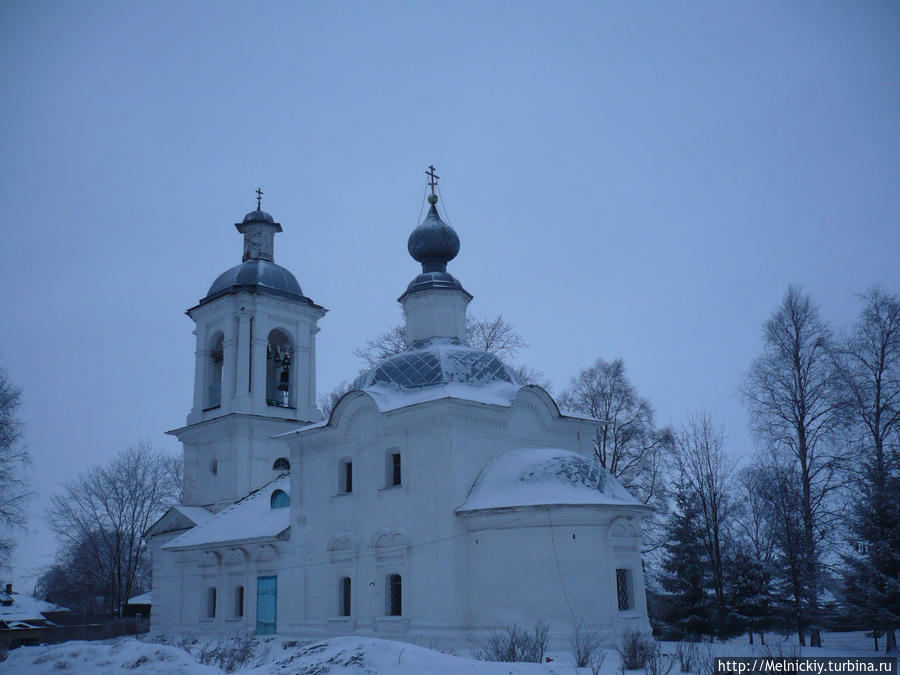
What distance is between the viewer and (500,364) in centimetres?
1784

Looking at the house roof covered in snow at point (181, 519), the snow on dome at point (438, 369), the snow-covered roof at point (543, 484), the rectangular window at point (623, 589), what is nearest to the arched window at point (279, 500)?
the house roof covered in snow at point (181, 519)

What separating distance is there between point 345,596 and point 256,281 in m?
11.7

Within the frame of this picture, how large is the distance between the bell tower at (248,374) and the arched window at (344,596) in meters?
7.37

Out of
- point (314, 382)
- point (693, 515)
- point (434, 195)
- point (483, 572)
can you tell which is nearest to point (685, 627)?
point (693, 515)

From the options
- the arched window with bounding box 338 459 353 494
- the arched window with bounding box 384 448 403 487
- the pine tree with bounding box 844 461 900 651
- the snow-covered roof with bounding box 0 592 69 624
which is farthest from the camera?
the snow-covered roof with bounding box 0 592 69 624

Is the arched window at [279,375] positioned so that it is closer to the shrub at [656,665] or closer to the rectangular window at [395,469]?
the rectangular window at [395,469]

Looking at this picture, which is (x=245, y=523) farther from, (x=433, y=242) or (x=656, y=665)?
(x=656, y=665)

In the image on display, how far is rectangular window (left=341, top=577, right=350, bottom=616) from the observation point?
16750 millimetres

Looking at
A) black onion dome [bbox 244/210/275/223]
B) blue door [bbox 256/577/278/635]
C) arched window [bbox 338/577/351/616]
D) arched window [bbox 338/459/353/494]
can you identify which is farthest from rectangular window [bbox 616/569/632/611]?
black onion dome [bbox 244/210/275/223]

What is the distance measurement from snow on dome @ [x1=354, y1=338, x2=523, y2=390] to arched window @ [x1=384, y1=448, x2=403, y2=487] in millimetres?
1452

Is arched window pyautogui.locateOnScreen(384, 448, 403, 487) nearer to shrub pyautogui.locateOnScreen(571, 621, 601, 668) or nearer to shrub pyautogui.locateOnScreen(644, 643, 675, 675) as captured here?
shrub pyautogui.locateOnScreen(571, 621, 601, 668)

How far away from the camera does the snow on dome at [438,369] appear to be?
1698 cm

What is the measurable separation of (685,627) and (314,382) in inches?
533

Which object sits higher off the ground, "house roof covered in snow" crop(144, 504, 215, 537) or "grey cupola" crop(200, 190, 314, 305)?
"grey cupola" crop(200, 190, 314, 305)
